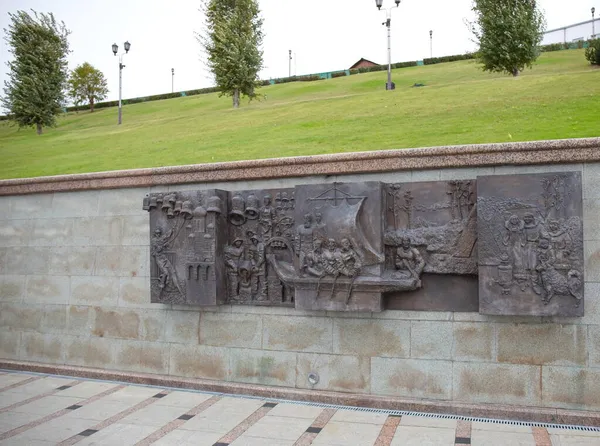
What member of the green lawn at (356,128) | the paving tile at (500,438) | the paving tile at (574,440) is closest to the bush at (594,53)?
the green lawn at (356,128)

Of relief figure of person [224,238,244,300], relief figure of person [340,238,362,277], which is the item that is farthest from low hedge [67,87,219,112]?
relief figure of person [340,238,362,277]

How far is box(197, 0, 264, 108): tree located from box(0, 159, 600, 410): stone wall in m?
19.1

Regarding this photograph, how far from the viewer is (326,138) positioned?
39.3 ft

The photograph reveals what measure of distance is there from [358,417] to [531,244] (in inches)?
113

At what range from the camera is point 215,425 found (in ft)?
21.4

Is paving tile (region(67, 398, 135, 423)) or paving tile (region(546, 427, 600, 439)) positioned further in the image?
paving tile (region(67, 398, 135, 423))

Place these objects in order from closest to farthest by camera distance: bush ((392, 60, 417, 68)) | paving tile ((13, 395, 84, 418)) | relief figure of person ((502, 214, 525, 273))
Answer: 1. relief figure of person ((502, 214, 525, 273))
2. paving tile ((13, 395, 84, 418))
3. bush ((392, 60, 417, 68))

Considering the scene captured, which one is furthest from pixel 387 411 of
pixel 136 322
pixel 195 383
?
pixel 136 322

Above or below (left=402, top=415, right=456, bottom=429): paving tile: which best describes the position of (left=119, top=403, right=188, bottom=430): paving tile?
below

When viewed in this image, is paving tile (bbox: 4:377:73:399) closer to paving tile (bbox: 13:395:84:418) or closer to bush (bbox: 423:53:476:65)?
paving tile (bbox: 13:395:84:418)

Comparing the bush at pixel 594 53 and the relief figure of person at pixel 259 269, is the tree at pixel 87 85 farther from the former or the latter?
the relief figure of person at pixel 259 269

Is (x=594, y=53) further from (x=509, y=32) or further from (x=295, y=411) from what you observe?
(x=295, y=411)

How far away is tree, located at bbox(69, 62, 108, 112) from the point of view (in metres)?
45.2

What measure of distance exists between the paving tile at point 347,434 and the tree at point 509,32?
67.4 feet
